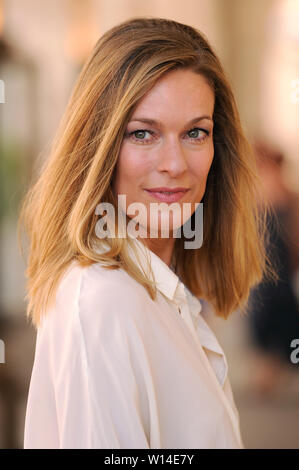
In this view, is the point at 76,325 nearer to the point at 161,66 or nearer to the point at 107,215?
the point at 107,215

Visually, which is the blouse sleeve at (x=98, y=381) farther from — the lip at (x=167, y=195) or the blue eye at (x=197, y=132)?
the blue eye at (x=197, y=132)

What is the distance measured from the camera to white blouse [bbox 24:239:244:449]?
0.91 metres

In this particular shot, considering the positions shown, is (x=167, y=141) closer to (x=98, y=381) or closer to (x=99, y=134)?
(x=99, y=134)

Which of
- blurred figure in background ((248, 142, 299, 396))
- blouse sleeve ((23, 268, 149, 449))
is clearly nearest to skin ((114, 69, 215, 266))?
blouse sleeve ((23, 268, 149, 449))

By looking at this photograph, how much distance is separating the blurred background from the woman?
7.63 feet

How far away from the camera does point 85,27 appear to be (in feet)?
14.7

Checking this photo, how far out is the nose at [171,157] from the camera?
1.07 meters

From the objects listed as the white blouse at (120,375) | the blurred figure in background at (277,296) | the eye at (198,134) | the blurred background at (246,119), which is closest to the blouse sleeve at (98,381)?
the white blouse at (120,375)

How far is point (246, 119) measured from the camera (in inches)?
163

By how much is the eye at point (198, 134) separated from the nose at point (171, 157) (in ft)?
0.14
